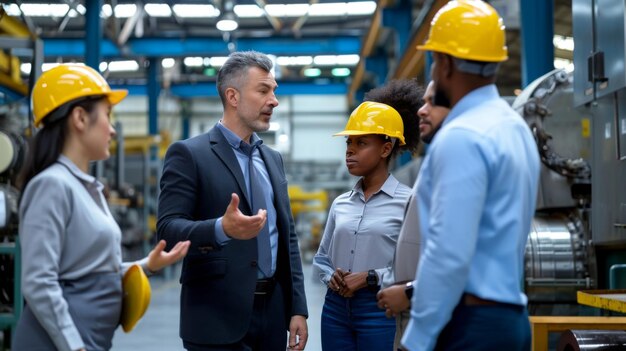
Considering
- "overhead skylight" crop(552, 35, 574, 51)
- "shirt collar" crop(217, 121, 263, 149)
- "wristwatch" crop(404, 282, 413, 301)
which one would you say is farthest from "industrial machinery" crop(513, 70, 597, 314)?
"overhead skylight" crop(552, 35, 574, 51)

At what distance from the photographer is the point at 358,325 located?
3662 millimetres

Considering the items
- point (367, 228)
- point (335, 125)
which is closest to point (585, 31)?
point (367, 228)

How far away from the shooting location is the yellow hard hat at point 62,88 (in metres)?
2.46

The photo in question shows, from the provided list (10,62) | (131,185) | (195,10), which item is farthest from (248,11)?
(10,62)

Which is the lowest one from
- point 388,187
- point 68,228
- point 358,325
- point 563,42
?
point 358,325

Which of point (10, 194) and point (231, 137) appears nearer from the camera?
point (231, 137)

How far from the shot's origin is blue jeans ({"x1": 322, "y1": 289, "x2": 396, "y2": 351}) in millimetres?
3602

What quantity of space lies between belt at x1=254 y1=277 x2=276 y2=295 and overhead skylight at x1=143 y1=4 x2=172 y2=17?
17.7 m

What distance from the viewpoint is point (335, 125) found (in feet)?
107

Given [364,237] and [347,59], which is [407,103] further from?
[347,59]

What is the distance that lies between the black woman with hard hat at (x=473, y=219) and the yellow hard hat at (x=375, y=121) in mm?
1503

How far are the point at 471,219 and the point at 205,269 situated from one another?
1.46 metres

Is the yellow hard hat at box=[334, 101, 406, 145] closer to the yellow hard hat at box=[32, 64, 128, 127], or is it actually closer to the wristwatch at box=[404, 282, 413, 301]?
the wristwatch at box=[404, 282, 413, 301]

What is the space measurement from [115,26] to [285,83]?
8.16 meters
